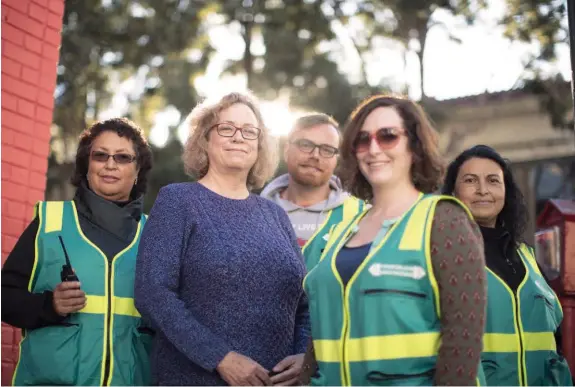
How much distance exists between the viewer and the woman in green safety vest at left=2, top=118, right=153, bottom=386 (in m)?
4.00

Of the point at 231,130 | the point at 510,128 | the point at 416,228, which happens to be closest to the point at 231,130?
the point at 231,130

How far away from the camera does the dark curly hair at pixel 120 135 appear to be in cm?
461

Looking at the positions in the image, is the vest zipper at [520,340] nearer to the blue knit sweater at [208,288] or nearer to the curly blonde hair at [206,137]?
the blue knit sweater at [208,288]

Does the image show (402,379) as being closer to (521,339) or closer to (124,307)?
(521,339)

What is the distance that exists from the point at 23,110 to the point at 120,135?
3.61 feet

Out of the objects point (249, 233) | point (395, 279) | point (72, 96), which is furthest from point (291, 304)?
point (72, 96)

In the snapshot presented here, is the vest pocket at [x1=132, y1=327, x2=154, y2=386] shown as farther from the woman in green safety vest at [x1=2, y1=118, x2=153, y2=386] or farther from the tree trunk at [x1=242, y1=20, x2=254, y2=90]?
the tree trunk at [x1=242, y1=20, x2=254, y2=90]

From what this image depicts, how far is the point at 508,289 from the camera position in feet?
14.2

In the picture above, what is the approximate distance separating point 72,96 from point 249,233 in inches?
548

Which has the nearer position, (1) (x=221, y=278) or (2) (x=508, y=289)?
(1) (x=221, y=278)

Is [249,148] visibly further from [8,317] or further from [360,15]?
[360,15]

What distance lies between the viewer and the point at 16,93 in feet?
17.6

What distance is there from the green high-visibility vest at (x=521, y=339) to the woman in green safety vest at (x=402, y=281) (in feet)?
4.21

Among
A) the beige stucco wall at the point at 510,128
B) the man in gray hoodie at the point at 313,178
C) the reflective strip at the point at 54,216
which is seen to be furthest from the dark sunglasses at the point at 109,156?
the beige stucco wall at the point at 510,128
